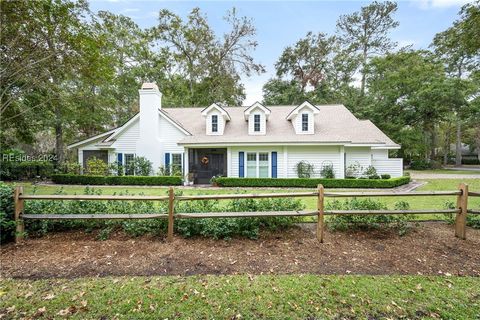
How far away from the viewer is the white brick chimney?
623 inches

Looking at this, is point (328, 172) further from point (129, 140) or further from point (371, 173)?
point (129, 140)

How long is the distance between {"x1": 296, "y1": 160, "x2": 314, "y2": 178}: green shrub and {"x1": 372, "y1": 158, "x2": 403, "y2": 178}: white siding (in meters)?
4.89

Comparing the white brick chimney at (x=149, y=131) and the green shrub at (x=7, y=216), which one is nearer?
the green shrub at (x=7, y=216)

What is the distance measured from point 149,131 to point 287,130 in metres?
9.71

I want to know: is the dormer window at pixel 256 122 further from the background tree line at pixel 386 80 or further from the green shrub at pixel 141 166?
the background tree line at pixel 386 80

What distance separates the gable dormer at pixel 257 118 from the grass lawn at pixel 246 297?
43.3ft

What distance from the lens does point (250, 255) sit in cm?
416

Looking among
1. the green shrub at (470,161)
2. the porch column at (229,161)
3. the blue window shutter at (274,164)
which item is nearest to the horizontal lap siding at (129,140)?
the porch column at (229,161)

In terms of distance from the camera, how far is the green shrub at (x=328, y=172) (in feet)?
47.7

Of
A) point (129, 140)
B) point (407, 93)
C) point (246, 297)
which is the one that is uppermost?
point (407, 93)

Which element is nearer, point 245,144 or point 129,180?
point 129,180

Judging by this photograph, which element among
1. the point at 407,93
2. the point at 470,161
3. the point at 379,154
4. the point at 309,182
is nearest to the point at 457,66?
the point at 407,93

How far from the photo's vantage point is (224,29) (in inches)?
994

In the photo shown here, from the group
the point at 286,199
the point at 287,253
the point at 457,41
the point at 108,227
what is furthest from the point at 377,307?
the point at 457,41
